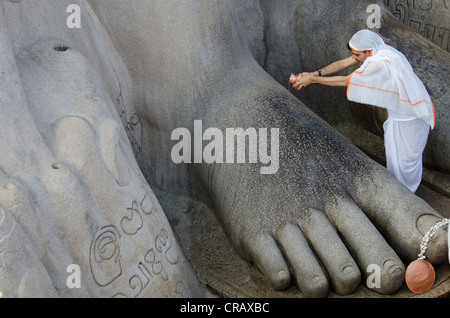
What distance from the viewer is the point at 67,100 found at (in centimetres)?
177

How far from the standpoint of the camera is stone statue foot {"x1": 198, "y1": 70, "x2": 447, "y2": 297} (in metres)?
1.81

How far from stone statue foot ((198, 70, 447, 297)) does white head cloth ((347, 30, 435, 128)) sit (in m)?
0.14

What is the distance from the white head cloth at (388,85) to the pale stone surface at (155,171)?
143 mm

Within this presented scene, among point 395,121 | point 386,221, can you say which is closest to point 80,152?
point 386,221

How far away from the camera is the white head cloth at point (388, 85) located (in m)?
2.05

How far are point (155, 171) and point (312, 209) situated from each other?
0.56 metres

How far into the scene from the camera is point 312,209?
191cm

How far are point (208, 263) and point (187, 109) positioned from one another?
458 mm

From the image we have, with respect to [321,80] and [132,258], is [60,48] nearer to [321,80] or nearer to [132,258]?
[132,258]

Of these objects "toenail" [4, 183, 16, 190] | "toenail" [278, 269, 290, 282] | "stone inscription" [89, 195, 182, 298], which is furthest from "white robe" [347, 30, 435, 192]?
"toenail" [4, 183, 16, 190]

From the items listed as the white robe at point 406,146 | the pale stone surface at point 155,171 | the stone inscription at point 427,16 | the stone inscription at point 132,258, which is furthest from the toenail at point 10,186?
the stone inscription at point 427,16

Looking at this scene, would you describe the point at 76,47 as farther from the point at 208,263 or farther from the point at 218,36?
the point at 208,263

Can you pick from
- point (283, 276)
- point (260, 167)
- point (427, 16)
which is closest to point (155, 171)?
point (260, 167)

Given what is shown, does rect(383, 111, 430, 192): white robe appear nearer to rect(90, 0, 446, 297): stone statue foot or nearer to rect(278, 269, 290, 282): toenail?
rect(90, 0, 446, 297): stone statue foot
